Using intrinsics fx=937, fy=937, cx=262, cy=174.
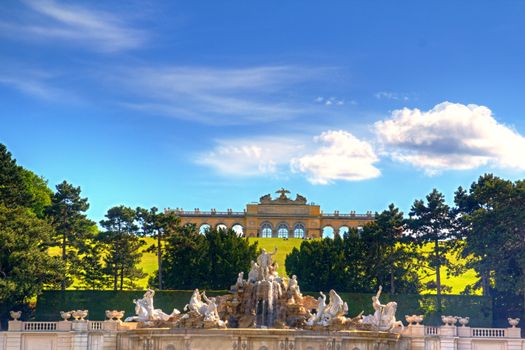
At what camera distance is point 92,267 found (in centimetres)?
8706

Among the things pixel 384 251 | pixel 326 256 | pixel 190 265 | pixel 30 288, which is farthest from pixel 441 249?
pixel 30 288

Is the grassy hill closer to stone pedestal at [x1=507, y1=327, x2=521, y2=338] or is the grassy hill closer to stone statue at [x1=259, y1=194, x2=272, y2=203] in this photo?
stone statue at [x1=259, y1=194, x2=272, y2=203]

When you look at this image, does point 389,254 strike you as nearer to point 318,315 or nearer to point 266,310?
point 266,310

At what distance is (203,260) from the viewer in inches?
3312

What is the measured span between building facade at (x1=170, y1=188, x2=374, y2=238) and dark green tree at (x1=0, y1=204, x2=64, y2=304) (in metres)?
73.7

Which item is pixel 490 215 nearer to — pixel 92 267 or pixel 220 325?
pixel 220 325

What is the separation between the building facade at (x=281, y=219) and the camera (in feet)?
484

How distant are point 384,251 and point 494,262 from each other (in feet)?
38.3

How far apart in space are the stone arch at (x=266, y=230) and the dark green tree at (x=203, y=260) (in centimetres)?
6003

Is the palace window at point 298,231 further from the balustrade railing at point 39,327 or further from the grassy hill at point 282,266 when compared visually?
the balustrade railing at point 39,327

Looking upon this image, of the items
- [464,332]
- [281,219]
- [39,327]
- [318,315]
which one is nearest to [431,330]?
[464,332]

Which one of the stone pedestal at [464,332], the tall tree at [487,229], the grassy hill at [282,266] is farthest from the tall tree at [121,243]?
the stone pedestal at [464,332]

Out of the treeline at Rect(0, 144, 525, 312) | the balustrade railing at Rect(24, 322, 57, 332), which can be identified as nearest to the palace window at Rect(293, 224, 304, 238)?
the treeline at Rect(0, 144, 525, 312)

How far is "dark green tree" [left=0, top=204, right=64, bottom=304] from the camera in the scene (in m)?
70.4
